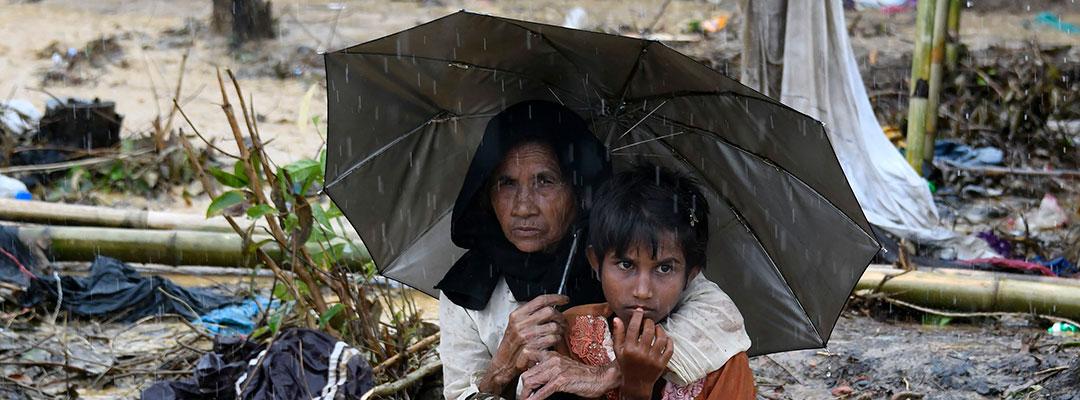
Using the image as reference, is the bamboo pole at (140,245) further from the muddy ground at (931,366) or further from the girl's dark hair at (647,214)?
the girl's dark hair at (647,214)

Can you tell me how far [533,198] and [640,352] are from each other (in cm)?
61

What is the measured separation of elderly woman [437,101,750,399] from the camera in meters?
3.09

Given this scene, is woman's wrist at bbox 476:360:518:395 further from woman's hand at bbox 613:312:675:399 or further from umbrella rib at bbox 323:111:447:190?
umbrella rib at bbox 323:111:447:190

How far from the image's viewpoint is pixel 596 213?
9.70 feet

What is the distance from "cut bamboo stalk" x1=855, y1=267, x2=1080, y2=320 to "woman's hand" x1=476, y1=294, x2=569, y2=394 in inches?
122

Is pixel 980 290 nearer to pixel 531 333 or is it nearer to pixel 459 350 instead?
pixel 459 350

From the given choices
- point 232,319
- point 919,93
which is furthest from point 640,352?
point 919,93

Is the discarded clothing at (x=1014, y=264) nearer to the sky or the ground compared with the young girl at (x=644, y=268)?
nearer to the ground

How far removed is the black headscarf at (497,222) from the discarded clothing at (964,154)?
6095 mm

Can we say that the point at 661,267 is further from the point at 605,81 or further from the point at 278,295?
the point at 278,295

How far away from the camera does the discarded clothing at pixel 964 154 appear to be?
8.66 m

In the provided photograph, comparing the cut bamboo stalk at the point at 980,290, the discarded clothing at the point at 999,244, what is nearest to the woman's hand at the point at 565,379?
the cut bamboo stalk at the point at 980,290

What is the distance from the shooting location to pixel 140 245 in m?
6.39

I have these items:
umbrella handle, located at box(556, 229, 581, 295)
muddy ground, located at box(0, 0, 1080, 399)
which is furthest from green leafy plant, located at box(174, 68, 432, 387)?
umbrella handle, located at box(556, 229, 581, 295)
